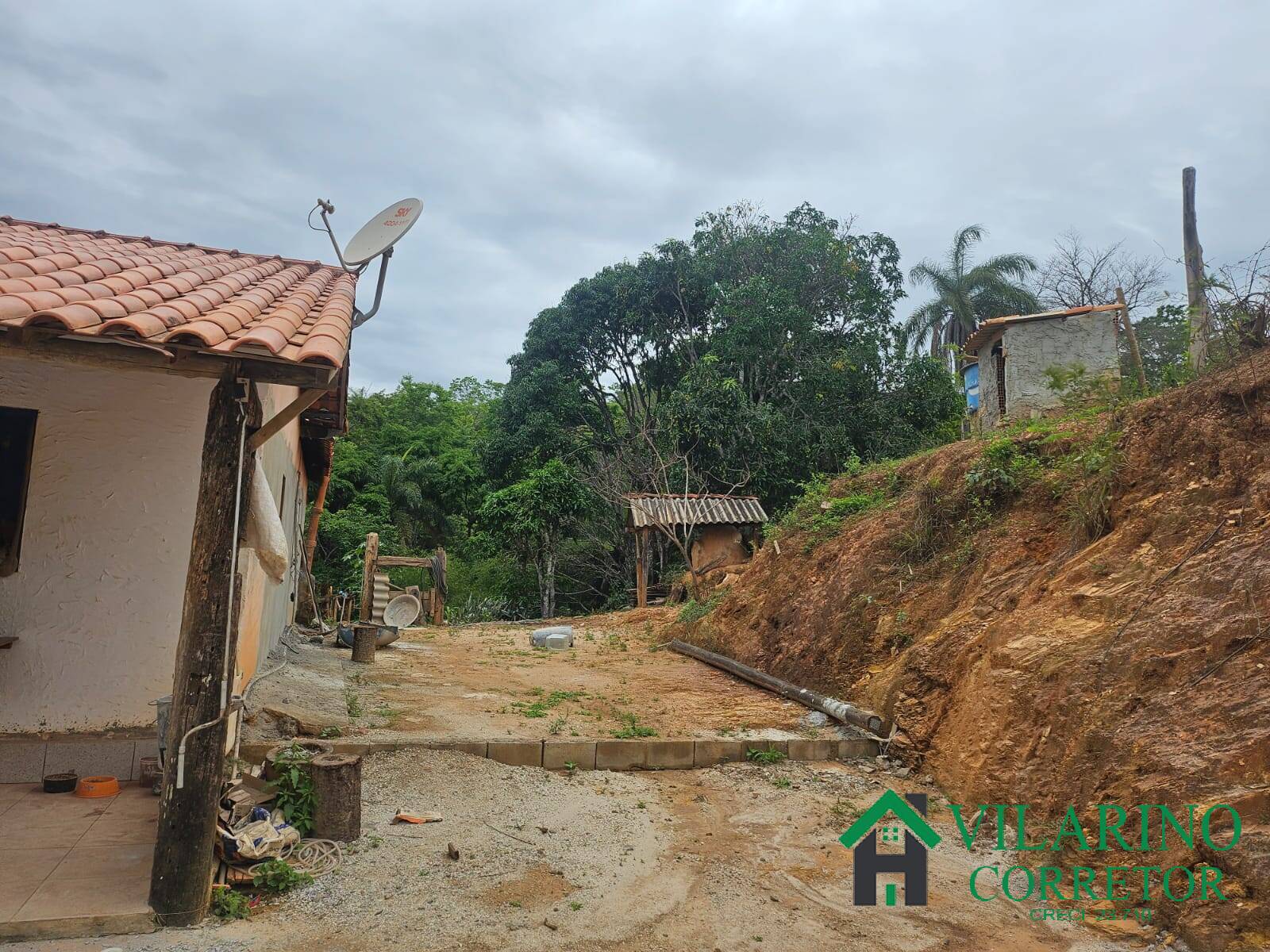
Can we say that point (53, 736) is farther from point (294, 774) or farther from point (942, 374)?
point (942, 374)

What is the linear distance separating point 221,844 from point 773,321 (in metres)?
18.9

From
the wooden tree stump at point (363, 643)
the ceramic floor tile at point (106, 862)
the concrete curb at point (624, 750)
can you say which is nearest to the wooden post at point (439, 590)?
the wooden tree stump at point (363, 643)

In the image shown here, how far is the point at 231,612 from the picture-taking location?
3.81m

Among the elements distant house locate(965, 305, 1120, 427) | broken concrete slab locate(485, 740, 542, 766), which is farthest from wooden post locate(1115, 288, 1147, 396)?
broken concrete slab locate(485, 740, 542, 766)

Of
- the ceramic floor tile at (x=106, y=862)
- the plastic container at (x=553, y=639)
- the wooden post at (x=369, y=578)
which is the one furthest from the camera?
the wooden post at (x=369, y=578)

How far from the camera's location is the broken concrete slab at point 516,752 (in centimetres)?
610

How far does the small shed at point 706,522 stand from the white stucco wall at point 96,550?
1199 centimetres

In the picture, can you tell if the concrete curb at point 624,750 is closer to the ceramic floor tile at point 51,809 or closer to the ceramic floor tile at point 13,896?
the ceramic floor tile at point 51,809

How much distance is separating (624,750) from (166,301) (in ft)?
14.7

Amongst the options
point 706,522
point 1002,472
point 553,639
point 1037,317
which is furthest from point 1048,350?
point 553,639

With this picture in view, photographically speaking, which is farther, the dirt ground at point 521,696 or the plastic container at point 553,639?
the plastic container at point 553,639

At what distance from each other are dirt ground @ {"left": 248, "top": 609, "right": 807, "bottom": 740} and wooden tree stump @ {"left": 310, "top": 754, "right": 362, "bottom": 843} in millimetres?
1496

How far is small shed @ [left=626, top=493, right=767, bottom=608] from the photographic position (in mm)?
17094

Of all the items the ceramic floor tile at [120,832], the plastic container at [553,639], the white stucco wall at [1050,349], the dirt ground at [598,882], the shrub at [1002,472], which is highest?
the white stucco wall at [1050,349]
